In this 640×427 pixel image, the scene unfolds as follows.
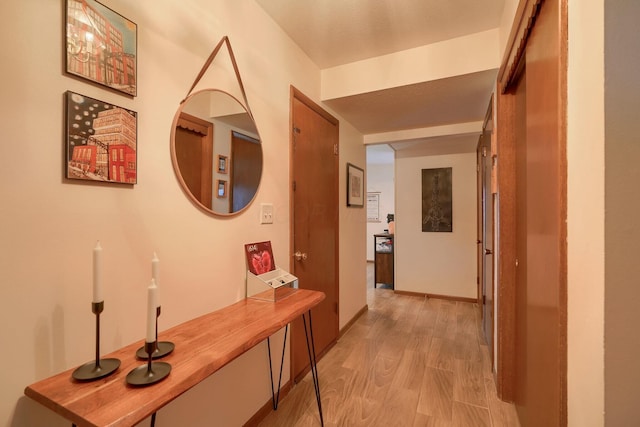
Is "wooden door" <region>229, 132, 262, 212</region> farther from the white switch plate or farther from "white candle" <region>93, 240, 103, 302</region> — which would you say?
"white candle" <region>93, 240, 103, 302</region>

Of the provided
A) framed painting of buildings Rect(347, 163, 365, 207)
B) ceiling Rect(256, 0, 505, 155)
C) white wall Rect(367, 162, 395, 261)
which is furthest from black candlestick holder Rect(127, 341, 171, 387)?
white wall Rect(367, 162, 395, 261)

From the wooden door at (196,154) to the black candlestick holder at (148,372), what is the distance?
71 centimetres

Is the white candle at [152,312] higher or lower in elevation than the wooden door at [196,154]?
lower

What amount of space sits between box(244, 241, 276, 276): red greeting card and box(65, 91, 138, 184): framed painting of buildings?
741 millimetres

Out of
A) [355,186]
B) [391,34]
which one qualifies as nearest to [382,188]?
[355,186]

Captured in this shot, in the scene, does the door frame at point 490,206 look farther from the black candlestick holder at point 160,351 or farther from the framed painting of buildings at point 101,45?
the framed painting of buildings at point 101,45

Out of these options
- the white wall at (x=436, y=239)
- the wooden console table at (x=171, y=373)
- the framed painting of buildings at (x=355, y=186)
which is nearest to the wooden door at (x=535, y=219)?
the wooden console table at (x=171, y=373)

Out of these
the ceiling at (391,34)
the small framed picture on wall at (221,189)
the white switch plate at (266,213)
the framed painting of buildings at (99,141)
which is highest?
the ceiling at (391,34)

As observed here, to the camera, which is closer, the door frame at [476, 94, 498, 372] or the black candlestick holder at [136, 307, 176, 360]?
the black candlestick holder at [136, 307, 176, 360]

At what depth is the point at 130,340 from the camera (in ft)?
3.48

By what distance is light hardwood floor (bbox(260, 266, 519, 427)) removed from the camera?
68.7 inches

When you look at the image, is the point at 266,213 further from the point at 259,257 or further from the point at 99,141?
the point at 99,141

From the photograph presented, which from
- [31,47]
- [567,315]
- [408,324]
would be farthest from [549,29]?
[408,324]

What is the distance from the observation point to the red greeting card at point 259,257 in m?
1.63
